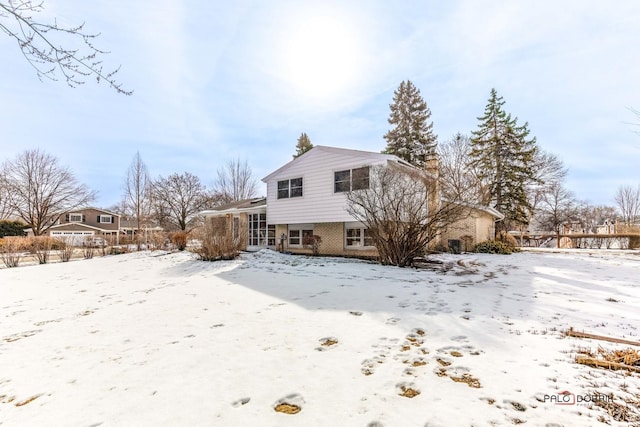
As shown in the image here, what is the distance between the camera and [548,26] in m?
7.94

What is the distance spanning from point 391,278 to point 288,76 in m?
6.31

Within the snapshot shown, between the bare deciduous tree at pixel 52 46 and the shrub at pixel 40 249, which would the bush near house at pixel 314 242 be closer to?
the bare deciduous tree at pixel 52 46

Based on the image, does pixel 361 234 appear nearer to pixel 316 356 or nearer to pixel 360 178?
pixel 360 178

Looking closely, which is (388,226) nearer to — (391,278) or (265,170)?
(391,278)

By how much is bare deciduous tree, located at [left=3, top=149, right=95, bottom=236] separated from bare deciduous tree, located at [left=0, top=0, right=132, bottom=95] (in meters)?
38.2

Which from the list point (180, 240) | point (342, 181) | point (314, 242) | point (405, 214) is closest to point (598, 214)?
point (342, 181)

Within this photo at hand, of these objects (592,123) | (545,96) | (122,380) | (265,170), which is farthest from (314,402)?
(265,170)

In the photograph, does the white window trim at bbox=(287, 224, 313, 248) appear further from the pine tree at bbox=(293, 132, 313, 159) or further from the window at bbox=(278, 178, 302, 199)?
the pine tree at bbox=(293, 132, 313, 159)

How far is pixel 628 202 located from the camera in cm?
3906

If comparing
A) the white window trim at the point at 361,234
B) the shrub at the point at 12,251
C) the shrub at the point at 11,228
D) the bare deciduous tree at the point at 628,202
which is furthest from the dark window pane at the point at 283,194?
the bare deciduous tree at the point at 628,202

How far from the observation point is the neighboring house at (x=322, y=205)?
13.1 m

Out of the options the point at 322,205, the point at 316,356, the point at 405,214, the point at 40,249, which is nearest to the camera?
the point at 316,356

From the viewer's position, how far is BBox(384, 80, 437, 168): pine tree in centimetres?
2817

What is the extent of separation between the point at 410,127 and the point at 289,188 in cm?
1838
